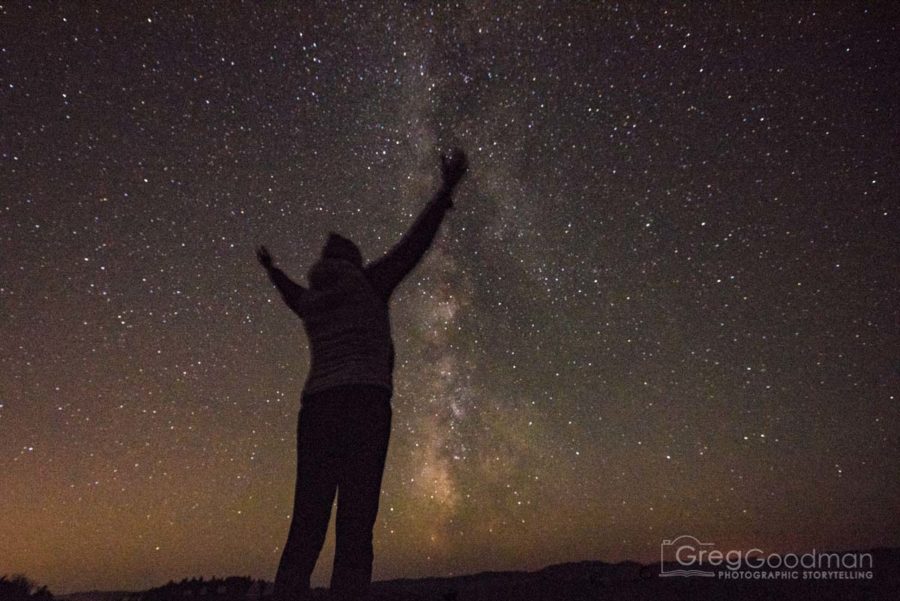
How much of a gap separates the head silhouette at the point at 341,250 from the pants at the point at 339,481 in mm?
758

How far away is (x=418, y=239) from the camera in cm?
287

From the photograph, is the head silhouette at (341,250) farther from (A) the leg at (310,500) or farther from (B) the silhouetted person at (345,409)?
(A) the leg at (310,500)

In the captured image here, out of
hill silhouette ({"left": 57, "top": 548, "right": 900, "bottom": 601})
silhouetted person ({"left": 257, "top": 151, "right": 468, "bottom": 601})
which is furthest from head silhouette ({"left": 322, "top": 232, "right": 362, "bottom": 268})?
hill silhouette ({"left": 57, "top": 548, "right": 900, "bottom": 601})

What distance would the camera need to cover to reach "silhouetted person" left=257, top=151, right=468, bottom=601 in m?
2.20

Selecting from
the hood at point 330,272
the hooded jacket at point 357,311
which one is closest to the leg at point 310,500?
the hooded jacket at point 357,311

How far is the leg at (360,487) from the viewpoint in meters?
2.14

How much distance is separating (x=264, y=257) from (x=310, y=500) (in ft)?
5.69

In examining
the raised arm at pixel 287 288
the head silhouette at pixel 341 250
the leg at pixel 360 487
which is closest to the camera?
the leg at pixel 360 487

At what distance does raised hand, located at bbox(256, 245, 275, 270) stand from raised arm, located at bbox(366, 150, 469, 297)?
92 centimetres

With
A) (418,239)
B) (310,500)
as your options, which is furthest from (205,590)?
(418,239)

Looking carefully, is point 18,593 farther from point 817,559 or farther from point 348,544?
point 817,559

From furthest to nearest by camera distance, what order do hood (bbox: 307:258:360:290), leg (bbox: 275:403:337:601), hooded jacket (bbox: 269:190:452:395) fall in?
hood (bbox: 307:258:360:290)
hooded jacket (bbox: 269:190:452:395)
leg (bbox: 275:403:337:601)

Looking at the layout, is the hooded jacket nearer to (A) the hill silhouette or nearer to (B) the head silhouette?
(B) the head silhouette

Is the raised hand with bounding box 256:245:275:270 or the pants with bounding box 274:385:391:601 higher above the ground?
the raised hand with bounding box 256:245:275:270
